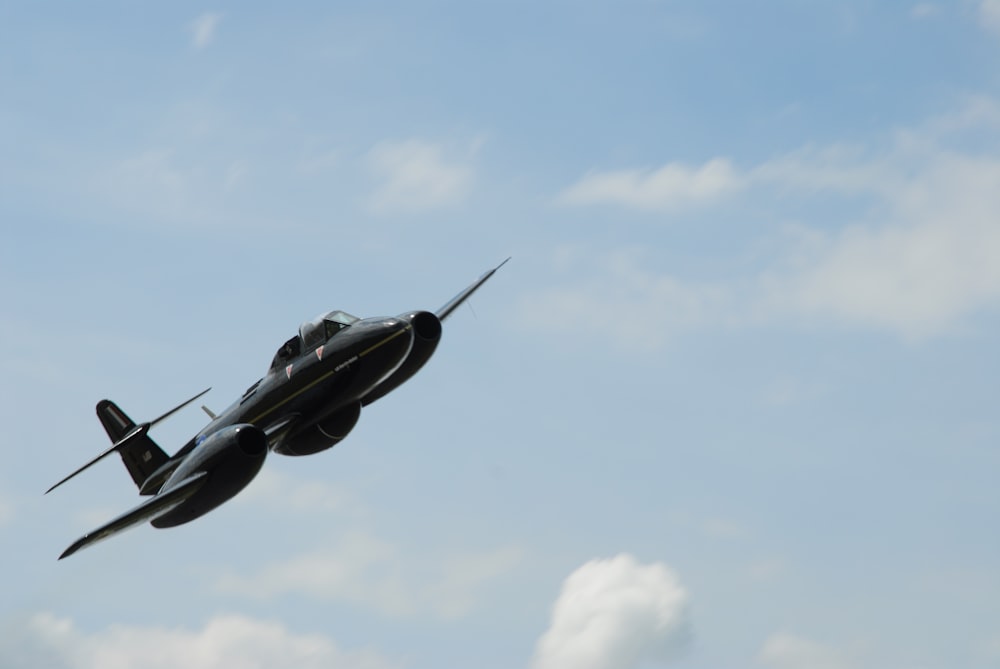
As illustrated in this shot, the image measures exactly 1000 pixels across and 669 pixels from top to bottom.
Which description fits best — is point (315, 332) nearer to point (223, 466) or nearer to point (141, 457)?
point (223, 466)

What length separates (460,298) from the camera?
47.8 m

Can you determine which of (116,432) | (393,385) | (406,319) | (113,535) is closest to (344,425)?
(393,385)

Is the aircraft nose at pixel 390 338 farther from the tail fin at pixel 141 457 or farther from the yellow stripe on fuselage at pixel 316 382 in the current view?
the tail fin at pixel 141 457

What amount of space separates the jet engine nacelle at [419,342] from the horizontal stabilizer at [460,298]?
162 inches

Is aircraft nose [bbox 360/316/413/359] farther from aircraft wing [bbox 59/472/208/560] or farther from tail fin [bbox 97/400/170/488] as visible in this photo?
tail fin [bbox 97/400/170/488]

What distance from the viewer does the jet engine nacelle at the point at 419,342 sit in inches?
1639

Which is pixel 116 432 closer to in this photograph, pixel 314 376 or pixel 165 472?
pixel 165 472

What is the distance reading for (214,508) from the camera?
4012 cm

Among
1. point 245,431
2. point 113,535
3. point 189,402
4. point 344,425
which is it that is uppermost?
point 189,402

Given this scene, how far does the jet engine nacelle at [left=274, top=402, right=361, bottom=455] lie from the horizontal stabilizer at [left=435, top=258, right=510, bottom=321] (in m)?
4.61

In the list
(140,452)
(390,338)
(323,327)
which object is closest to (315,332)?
(323,327)

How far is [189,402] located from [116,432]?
16.1 feet

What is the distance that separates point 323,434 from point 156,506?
7.25 m

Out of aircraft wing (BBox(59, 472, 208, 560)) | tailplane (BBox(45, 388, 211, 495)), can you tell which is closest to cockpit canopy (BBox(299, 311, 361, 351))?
aircraft wing (BBox(59, 472, 208, 560))
